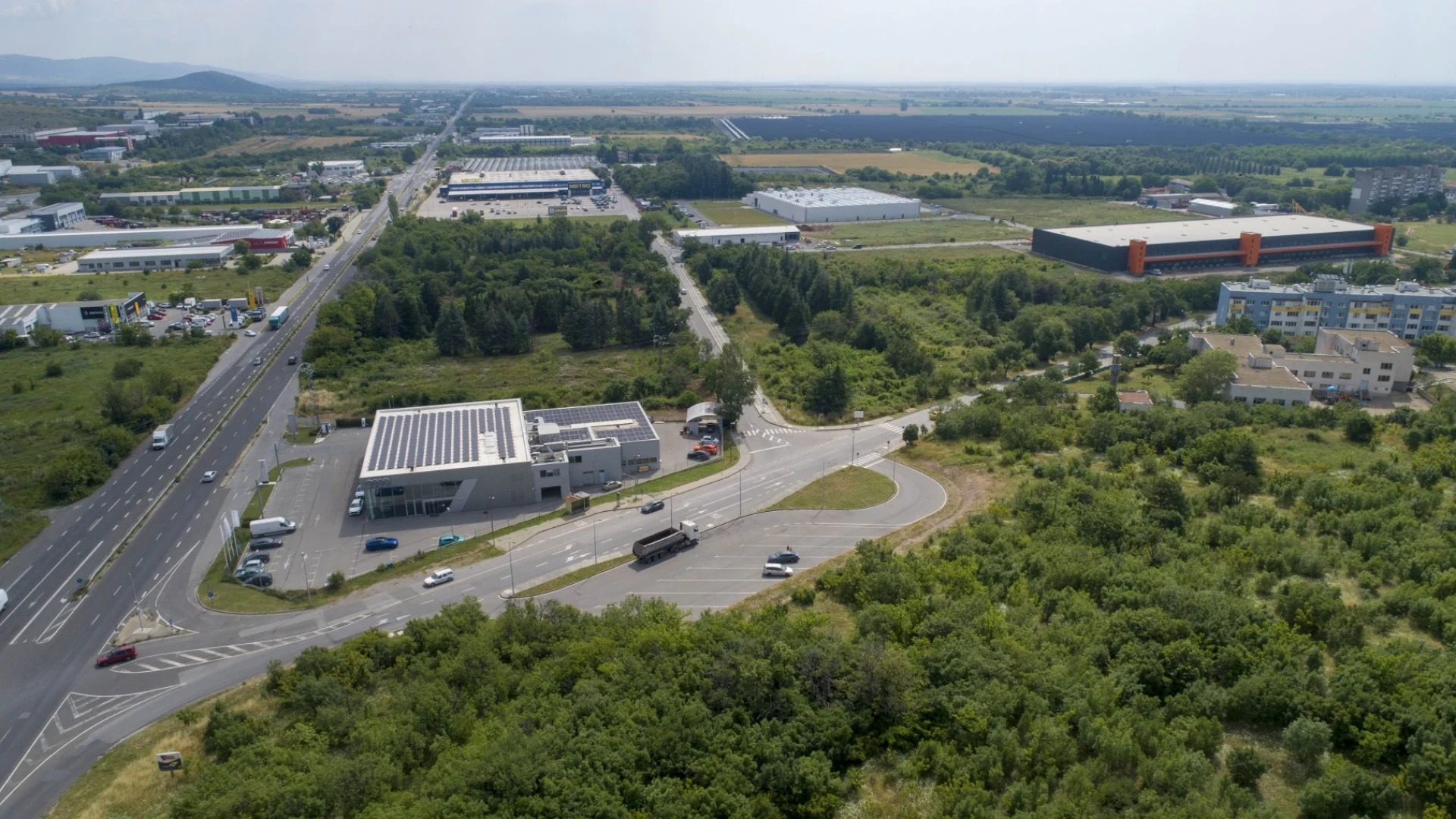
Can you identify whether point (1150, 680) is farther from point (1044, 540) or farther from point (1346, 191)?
point (1346, 191)

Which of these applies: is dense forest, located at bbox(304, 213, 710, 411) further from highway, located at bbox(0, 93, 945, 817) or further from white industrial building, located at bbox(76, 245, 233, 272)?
white industrial building, located at bbox(76, 245, 233, 272)

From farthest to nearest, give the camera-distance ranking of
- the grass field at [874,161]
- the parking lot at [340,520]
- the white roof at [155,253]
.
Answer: the grass field at [874,161] → the white roof at [155,253] → the parking lot at [340,520]

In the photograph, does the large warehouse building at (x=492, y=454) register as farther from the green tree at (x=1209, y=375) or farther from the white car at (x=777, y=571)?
the green tree at (x=1209, y=375)

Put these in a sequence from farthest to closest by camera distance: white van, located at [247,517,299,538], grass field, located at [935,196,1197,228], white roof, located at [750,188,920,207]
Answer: white roof, located at [750,188,920,207]
grass field, located at [935,196,1197,228]
white van, located at [247,517,299,538]

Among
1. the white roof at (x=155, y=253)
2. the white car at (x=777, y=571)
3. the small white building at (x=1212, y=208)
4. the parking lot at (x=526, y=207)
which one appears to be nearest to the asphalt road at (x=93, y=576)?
the white car at (x=777, y=571)

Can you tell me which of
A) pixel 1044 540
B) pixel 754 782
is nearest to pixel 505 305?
pixel 1044 540

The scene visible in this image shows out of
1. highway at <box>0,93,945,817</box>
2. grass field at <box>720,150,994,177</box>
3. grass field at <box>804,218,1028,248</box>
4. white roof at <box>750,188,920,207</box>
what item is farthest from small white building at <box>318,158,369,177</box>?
highway at <box>0,93,945,817</box>

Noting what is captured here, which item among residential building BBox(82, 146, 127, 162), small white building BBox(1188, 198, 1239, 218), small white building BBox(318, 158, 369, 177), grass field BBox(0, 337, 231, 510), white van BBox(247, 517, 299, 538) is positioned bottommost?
white van BBox(247, 517, 299, 538)
